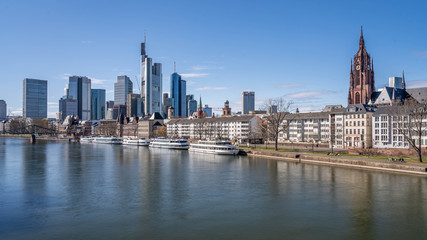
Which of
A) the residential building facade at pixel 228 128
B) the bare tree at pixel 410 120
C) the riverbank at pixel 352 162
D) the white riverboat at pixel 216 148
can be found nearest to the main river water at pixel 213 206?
the riverbank at pixel 352 162

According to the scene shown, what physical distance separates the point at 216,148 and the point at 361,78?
9292cm

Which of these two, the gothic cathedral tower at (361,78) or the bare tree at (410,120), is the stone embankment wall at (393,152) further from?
the gothic cathedral tower at (361,78)

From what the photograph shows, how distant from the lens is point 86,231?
3103 centimetres

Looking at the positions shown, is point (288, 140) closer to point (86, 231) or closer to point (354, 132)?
point (354, 132)

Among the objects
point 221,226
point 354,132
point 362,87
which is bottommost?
point 221,226

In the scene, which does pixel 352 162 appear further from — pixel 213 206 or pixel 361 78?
pixel 361 78

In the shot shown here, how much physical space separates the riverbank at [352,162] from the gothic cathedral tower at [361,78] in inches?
3558

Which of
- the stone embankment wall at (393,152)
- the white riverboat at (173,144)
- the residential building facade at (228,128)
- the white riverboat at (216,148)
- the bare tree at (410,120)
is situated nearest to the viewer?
the stone embankment wall at (393,152)

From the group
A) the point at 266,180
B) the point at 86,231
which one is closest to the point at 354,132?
the point at 266,180

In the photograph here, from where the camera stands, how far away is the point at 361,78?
16800cm

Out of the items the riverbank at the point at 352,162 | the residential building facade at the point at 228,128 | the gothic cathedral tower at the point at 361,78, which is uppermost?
the gothic cathedral tower at the point at 361,78

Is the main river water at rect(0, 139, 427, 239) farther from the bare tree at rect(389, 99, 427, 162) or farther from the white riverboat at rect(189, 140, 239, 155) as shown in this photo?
the white riverboat at rect(189, 140, 239, 155)

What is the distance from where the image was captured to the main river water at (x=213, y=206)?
102ft

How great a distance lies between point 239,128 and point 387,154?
93229mm
